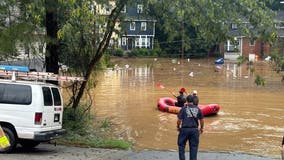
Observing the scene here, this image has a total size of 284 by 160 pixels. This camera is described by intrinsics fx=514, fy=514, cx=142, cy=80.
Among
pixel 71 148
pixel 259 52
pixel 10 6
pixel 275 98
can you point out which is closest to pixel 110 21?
pixel 10 6

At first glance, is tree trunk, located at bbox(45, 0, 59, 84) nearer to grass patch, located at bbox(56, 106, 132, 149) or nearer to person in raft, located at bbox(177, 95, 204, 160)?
grass patch, located at bbox(56, 106, 132, 149)

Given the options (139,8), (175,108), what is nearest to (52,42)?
(139,8)

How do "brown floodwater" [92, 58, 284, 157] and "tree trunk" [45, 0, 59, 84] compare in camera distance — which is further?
"brown floodwater" [92, 58, 284, 157]

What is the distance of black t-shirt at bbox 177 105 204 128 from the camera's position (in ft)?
36.9

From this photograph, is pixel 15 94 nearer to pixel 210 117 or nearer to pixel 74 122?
pixel 74 122

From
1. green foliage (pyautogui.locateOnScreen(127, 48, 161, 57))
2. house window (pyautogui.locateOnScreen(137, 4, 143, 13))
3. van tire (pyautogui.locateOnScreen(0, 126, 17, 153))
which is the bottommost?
van tire (pyautogui.locateOnScreen(0, 126, 17, 153))

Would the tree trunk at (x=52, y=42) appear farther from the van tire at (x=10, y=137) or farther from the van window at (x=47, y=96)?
the van tire at (x=10, y=137)

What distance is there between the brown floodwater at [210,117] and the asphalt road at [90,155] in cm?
260

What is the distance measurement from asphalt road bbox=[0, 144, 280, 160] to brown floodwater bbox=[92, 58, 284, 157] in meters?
2.60

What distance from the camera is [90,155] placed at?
13.5m

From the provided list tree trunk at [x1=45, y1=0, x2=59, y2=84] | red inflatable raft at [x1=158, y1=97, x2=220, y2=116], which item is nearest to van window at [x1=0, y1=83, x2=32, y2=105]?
tree trunk at [x1=45, y1=0, x2=59, y2=84]

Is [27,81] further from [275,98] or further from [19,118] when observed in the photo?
[275,98]

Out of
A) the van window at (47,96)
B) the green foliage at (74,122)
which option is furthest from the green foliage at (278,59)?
the green foliage at (74,122)

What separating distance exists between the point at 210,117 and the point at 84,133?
1139 centimetres
